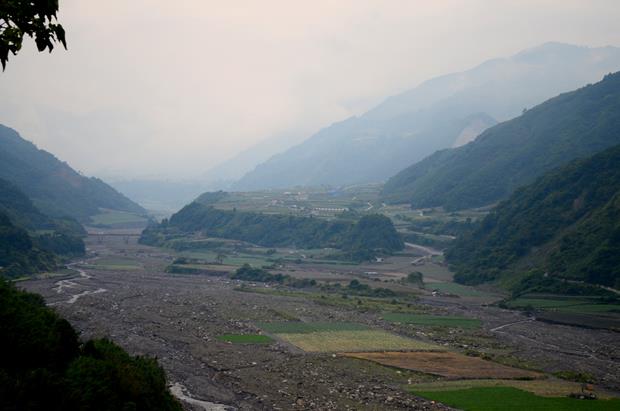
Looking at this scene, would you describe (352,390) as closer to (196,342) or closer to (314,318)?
(196,342)

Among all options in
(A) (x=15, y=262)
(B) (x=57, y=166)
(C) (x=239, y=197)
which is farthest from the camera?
(B) (x=57, y=166)

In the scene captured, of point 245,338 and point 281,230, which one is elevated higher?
point 281,230

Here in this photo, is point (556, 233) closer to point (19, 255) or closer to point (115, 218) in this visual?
point (19, 255)

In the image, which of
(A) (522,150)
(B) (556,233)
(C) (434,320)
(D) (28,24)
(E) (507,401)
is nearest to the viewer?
(D) (28,24)

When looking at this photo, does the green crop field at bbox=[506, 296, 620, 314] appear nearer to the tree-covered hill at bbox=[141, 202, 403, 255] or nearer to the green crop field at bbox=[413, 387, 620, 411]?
the green crop field at bbox=[413, 387, 620, 411]

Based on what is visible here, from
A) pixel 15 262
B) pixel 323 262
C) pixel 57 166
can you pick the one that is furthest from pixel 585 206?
pixel 57 166

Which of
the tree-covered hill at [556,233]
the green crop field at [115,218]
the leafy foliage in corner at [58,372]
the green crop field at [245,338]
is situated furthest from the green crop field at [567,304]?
the green crop field at [115,218]

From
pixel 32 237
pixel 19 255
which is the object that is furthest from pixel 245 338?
pixel 32 237
